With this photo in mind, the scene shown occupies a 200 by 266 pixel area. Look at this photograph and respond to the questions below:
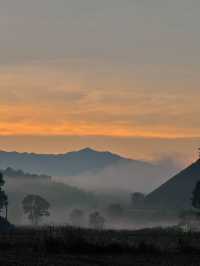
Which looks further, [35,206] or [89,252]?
[35,206]

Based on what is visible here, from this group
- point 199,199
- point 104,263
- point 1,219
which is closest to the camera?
point 104,263

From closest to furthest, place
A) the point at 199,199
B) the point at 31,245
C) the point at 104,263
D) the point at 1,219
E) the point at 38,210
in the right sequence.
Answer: the point at 104,263 → the point at 31,245 → the point at 1,219 → the point at 199,199 → the point at 38,210

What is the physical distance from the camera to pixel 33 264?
28297 mm

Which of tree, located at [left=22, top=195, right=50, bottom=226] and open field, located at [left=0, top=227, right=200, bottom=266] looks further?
tree, located at [left=22, top=195, right=50, bottom=226]

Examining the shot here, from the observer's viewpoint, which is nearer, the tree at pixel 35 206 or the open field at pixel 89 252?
the open field at pixel 89 252

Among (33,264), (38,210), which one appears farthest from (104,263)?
(38,210)

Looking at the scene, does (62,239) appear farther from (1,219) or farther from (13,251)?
(1,219)

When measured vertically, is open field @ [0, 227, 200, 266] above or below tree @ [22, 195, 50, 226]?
below

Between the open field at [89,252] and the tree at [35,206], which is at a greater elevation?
the tree at [35,206]

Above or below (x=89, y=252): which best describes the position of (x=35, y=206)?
above

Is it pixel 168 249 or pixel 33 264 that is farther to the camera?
pixel 168 249

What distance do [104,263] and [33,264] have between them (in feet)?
14.7

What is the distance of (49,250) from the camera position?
35406 mm

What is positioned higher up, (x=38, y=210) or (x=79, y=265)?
(x=38, y=210)
